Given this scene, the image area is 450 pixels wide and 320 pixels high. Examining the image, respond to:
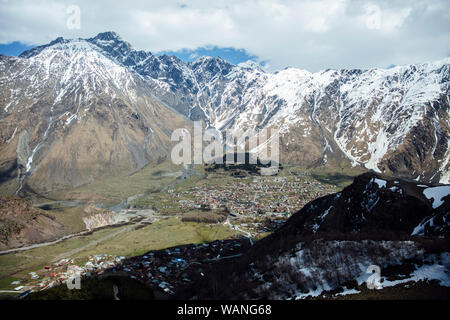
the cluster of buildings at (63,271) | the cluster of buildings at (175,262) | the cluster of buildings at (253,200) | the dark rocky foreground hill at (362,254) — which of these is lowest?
the cluster of buildings at (63,271)

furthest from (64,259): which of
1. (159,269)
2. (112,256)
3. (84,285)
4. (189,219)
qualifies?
(189,219)

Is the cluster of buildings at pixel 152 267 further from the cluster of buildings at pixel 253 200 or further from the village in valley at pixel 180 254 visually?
the cluster of buildings at pixel 253 200

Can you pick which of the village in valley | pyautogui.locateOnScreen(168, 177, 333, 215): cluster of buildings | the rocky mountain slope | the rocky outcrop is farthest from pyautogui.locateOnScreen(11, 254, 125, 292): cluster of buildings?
pyautogui.locateOnScreen(168, 177, 333, 215): cluster of buildings

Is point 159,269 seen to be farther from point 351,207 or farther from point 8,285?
point 351,207

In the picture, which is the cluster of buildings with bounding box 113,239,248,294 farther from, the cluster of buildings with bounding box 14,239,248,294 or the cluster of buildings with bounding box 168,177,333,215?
the cluster of buildings with bounding box 168,177,333,215

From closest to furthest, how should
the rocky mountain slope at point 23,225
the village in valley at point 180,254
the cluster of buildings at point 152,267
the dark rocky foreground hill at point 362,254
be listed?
the dark rocky foreground hill at point 362,254
the cluster of buildings at point 152,267
the village in valley at point 180,254
the rocky mountain slope at point 23,225

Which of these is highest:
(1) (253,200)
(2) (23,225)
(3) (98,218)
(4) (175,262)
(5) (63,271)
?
(1) (253,200)

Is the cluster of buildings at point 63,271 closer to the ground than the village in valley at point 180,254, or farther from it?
closer to the ground

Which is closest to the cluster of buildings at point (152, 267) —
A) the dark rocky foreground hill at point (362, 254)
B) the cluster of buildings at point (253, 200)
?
the dark rocky foreground hill at point (362, 254)

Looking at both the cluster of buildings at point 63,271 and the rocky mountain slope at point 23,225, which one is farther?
the rocky mountain slope at point 23,225

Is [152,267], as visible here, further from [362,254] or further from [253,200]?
[253,200]

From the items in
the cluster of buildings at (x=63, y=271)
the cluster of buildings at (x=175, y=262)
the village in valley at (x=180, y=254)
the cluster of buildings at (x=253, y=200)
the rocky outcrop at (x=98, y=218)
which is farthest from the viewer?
the cluster of buildings at (x=253, y=200)

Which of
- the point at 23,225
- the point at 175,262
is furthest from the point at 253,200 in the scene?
the point at 23,225
